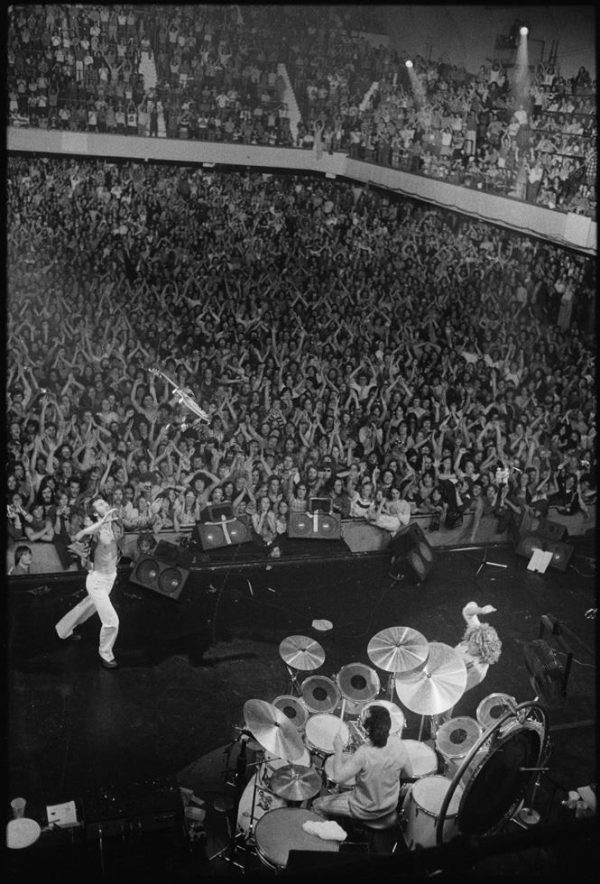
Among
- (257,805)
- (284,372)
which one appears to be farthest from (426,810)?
(284,372)

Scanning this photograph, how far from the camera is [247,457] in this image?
8320 millimetres

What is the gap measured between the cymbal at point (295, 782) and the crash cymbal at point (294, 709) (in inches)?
16.0

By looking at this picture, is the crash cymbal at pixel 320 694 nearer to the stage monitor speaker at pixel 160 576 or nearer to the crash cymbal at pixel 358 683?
the crash cymbal at pixel 358 683

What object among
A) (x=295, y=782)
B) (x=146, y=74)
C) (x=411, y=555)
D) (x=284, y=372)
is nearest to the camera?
(x=295, y=782)

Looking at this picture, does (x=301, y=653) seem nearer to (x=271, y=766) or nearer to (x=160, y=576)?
(x=271, y=766)

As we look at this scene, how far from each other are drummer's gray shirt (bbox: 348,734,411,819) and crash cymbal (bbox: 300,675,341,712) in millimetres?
979

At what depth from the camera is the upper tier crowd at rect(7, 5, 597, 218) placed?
1836cm

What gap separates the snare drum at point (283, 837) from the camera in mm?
4270

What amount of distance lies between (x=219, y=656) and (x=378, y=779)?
2.37 m

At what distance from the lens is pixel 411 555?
757cm

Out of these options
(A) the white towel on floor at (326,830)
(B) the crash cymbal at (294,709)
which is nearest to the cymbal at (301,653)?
(B) the crash cymbal at (294,709)

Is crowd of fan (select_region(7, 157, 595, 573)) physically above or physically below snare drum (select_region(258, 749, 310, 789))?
above

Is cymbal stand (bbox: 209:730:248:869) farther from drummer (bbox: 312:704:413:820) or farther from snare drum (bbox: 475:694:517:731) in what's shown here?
snare drum (bbox: 475:694:517:731)

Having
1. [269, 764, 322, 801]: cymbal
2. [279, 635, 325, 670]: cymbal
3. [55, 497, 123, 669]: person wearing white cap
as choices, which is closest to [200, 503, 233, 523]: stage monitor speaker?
[55, 497, 123, 669]: person wearing white cap
